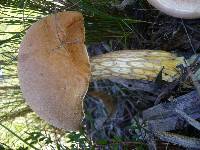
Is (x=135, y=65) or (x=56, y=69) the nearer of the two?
(x=56, y=69)

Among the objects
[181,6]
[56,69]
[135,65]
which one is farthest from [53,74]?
[181,6]

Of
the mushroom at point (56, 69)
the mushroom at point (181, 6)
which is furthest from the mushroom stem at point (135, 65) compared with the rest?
the mushroom at point (181, 6)

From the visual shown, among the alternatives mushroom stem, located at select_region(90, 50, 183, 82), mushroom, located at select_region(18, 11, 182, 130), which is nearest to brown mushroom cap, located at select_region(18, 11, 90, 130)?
mushroom, located at select_region(18, 11, 182, 130)

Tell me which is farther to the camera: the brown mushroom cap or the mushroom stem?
the mushroom stem

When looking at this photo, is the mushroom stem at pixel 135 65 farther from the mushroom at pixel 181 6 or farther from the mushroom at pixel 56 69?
the mushroom at pixel 181 6

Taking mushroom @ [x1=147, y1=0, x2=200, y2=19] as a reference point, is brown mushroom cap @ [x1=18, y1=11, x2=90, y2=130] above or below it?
below

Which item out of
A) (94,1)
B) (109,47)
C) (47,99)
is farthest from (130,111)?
(47,99)

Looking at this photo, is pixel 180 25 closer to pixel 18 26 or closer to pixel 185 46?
pixel 185 46

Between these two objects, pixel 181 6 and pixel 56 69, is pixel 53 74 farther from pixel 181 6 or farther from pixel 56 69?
pixel 181 6

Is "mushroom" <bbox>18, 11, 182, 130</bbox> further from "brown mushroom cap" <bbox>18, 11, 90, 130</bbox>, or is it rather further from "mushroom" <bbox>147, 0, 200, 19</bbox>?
"mushroom" <bbox>147, 0, 200, 19</bbox>
